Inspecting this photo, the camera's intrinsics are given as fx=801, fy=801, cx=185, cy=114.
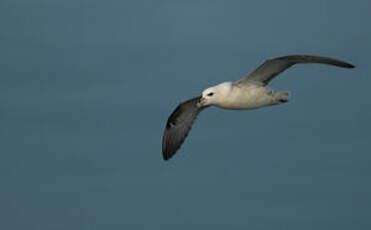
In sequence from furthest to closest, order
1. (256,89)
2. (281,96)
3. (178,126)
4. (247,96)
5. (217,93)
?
1. (178,126)
2. (281,96)
3. (256,89)
4. (247,96)
5. (217,93)

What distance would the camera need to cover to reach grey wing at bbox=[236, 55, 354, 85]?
16.4 m

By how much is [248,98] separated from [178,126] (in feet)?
10.3

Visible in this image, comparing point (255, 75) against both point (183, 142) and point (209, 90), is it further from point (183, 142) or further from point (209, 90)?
point (183, 142)

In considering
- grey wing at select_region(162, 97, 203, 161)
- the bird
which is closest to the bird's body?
the bird

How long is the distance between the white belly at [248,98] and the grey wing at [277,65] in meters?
0.19

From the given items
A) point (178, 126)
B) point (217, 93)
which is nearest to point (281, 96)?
point (217, 93)

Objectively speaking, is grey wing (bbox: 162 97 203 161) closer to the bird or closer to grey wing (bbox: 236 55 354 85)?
the bird

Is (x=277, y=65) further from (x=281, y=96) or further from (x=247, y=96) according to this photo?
(x=247, y=96)

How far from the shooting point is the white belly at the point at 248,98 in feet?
54.6

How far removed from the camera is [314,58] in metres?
16.4

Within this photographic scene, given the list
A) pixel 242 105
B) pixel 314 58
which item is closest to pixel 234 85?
pixel 242 105

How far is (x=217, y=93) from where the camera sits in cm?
1658

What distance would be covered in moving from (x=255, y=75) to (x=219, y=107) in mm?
1017

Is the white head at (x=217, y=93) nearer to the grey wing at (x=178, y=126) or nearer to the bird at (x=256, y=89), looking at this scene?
the bird at (x=256, y=89)
